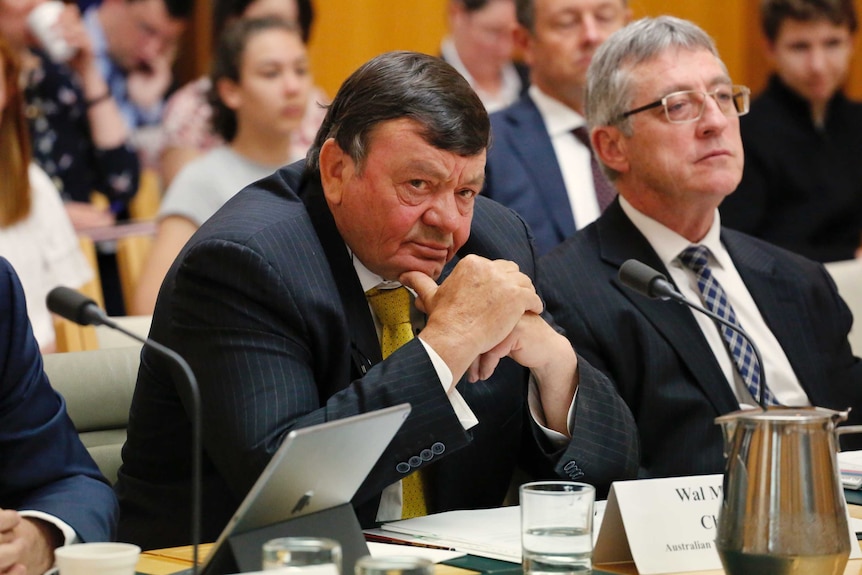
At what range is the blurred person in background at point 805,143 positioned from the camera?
465cm

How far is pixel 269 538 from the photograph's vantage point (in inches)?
53.3

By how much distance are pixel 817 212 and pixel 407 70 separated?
3.14 m

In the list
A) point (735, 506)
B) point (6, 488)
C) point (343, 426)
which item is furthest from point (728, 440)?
point (6, 488)

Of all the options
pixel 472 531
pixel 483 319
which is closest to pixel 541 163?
pixel 483 319

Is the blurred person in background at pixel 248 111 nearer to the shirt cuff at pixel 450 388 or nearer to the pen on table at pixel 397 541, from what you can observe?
the shirt cuff at pixel 450 388

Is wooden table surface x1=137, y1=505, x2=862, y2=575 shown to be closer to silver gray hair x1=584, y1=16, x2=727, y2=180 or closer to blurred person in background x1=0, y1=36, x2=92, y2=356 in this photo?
silver gray hair x1=584, y1=16, x2=727, y2=180

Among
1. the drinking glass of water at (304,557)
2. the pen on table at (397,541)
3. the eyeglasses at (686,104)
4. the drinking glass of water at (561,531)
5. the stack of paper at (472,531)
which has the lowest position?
the stack of paper at (472,531)

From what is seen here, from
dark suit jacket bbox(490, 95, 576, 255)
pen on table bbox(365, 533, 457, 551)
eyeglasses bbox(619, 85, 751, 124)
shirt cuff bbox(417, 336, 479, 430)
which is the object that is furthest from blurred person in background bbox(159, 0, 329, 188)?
pen on table bbox(365, 533, 457, 551)

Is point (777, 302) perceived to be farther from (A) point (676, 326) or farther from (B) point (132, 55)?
(B) point (132, 55)

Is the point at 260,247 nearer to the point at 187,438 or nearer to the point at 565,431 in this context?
the point at 187,438

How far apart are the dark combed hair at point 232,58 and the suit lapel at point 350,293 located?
2489 millimetres

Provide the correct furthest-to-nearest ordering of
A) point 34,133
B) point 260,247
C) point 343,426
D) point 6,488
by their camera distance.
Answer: point 34,133, point 260,247, point 6,488, point 343,426

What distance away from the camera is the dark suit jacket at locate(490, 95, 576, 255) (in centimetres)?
326

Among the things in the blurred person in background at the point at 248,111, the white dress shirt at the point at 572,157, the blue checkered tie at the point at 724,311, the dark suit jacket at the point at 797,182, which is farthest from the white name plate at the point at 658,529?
the dark suit jacket at the point at 797,182
